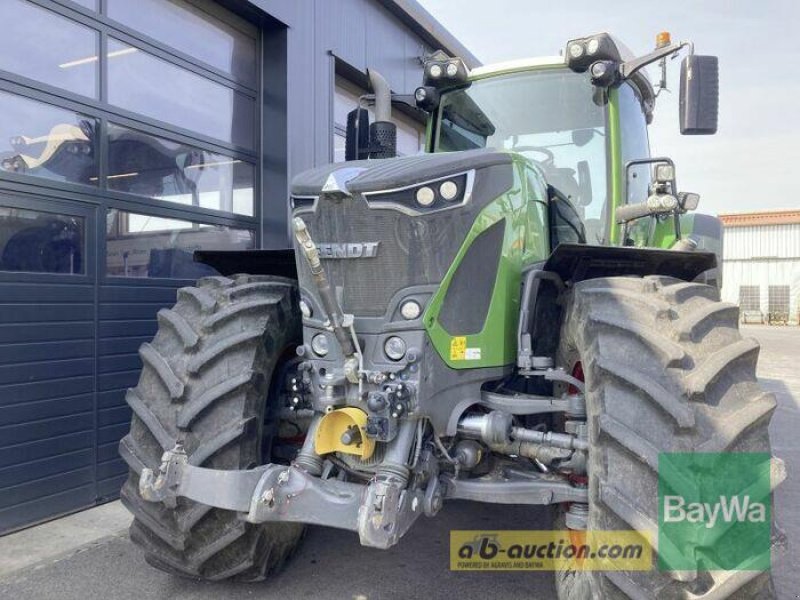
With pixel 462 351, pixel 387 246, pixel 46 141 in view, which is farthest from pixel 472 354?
pixel 46 141

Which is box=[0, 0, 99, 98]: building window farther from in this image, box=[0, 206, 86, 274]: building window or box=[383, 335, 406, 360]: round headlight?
box=[383, 335, 406, 360]: round headlight

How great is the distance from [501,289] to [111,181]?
3.27 m

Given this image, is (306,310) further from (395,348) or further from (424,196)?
(424,196)

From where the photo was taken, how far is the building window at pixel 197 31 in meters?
5.06

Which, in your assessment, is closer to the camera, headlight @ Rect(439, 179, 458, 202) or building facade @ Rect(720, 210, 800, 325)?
headlight @ Rect(439, 179, 458, 202)

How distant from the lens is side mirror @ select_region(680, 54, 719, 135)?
11.3 ft

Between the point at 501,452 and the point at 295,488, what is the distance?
859mm

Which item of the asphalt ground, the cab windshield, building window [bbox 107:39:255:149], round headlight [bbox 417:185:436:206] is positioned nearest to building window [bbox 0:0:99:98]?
building window [bbox 107:39:255:149]

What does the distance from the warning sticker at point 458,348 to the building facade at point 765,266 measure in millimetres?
30224

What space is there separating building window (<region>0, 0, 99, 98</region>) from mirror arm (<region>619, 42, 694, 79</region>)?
3.49 metres

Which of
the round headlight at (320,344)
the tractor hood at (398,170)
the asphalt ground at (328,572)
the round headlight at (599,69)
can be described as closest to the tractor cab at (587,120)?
the round headlight at (599,69)

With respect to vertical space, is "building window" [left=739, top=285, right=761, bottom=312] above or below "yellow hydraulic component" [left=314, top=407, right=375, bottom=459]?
above

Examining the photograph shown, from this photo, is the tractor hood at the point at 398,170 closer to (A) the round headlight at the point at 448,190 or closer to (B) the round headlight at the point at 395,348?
(A) the round headlight at the point at 448,190

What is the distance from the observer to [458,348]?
2.71m
